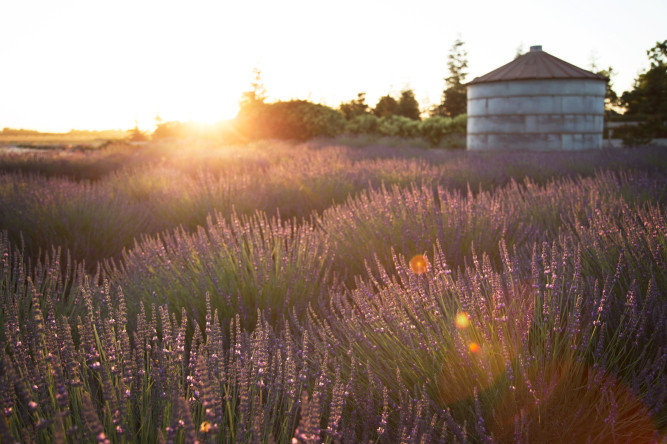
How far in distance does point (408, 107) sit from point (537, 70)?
21467 mm

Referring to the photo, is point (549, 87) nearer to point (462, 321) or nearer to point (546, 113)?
point (546, 113)

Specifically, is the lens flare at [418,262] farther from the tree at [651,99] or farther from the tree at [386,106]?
the tree at [386,106]

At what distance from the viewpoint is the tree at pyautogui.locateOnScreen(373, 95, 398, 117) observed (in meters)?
34.2

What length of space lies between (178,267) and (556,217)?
115 inches

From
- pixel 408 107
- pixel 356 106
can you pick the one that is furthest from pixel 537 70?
pixel 408 107

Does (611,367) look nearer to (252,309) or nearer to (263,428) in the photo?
(263,428)

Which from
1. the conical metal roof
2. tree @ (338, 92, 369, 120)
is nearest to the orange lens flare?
the conical metal roof

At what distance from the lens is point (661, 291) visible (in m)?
2.16

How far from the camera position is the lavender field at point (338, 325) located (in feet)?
4.55

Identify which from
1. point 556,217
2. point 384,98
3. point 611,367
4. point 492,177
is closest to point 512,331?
point 611,367

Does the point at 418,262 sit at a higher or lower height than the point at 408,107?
lower

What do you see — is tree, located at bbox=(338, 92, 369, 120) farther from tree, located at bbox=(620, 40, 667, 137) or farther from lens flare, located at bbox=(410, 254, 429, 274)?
lens flare, located at bbox=(410, 254, 429, 274)

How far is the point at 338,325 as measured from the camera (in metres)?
2.22

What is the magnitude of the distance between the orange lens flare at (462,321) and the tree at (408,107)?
33.1 meters
